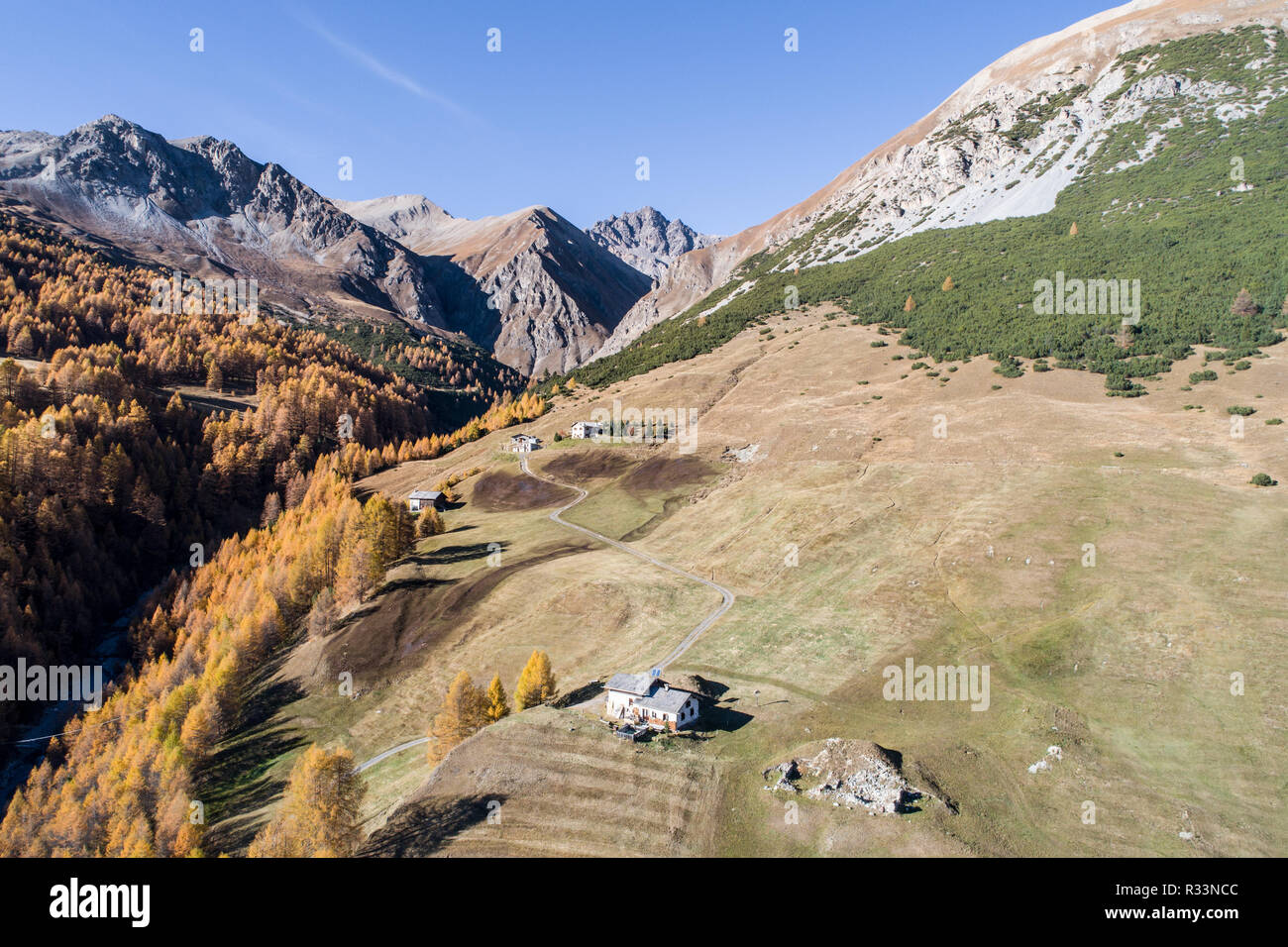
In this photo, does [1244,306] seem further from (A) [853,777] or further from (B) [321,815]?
(B) [321,815]

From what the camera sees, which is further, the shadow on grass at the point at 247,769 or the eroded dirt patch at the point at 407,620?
the eroded dirt patch at the point at 407,620

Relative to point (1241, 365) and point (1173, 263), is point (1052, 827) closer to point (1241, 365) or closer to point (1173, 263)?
point (1241, 365)

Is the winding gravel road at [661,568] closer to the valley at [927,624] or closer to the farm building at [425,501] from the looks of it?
the valley at [927,624]

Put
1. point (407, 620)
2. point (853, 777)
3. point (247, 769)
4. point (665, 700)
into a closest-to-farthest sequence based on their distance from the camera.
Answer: point (853, 777) → point (665, 700) → point (247, 769) → point (407, 620)

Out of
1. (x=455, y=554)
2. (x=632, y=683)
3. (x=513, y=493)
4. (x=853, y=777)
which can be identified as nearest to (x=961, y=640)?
(x=853, y=777)

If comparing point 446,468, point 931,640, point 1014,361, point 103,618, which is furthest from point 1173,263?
point 103,618
